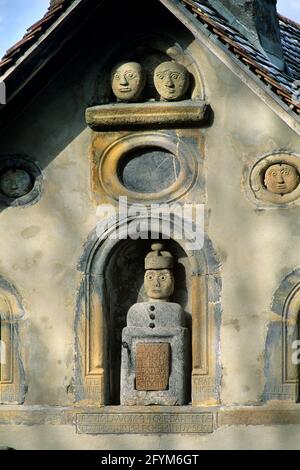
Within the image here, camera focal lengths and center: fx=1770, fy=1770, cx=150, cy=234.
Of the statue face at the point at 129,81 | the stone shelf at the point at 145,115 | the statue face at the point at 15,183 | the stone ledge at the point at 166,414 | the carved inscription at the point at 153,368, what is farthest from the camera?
the statue face at the point at 15,183

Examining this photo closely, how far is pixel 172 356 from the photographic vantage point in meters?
16.2

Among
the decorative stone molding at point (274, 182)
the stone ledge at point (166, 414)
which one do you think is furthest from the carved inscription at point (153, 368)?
the decorative stone molding at point (274, 182)

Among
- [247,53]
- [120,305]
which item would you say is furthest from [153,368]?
[247,53]

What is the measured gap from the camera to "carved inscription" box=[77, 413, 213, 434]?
16.0 meters

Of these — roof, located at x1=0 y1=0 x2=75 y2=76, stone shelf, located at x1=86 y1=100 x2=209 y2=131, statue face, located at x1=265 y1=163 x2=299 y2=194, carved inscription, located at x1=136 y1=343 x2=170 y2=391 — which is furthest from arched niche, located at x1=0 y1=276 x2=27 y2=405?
statue face, located at x1=265 y1=163 x2=299 y2=194

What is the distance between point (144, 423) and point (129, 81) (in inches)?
125

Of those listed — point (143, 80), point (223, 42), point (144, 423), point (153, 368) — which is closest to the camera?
point (223, 42)

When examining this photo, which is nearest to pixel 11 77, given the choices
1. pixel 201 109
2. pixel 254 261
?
pixel 201 109

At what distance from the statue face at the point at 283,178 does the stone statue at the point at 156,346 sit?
1.21 meters

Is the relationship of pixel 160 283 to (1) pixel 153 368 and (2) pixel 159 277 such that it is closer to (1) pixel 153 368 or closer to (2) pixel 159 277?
(2) pixel 159 277

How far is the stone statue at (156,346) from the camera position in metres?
16.2

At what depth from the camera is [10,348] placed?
53.8 feet

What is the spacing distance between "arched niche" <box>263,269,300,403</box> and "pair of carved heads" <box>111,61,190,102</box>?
6.70 feet

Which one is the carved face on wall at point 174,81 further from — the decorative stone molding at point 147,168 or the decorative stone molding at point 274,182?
the decorative stone molding at point 274,182
